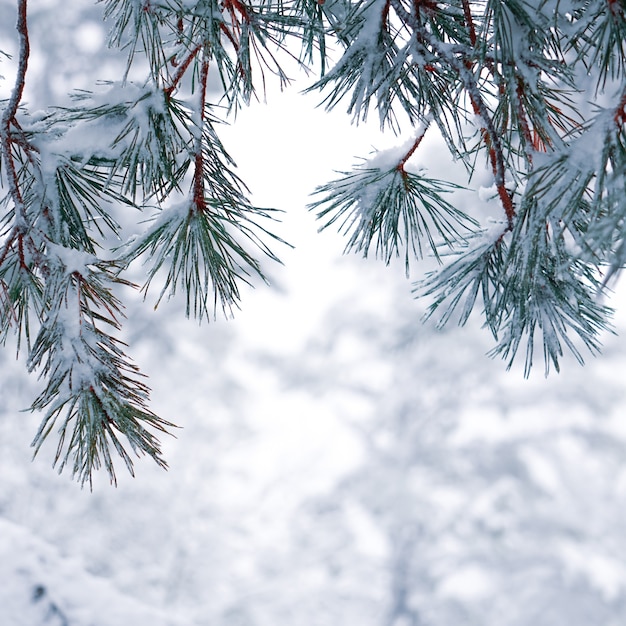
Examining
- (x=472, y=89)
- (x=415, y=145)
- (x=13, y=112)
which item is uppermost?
(x=415, y=145)

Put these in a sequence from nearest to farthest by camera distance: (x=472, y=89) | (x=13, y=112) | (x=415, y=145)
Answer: (x=472, y=89) < (x=13, y=112) < (x=415, y=145)

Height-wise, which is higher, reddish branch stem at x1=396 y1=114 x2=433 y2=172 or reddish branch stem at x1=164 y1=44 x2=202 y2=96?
reddish branch stem at x1=396 y1=114 x2=433 y2=172

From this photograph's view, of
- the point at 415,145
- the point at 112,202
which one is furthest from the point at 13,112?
the point at 415,145

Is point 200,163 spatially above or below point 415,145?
below

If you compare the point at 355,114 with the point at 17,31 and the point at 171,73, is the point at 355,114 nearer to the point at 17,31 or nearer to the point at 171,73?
the point at 171,73

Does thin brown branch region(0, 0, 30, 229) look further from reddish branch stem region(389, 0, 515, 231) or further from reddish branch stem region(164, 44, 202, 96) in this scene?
reddish branch stem region(389, 0, 515, 231)

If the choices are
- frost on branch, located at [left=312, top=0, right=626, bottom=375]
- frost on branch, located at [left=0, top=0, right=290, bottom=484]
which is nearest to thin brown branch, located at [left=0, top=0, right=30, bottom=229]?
frost on branch, located at [left=0, top=0, right=290, bottom=484]

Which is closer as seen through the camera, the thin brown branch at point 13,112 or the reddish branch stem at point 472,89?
the reddish branch stem at point 472,89

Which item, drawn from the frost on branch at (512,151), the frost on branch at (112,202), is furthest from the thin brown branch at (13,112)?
the frost on branch at (512,151)

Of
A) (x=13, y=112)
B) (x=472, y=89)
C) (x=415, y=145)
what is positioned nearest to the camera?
(x=472, y=89)

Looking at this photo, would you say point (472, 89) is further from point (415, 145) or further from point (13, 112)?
point (13, 112)

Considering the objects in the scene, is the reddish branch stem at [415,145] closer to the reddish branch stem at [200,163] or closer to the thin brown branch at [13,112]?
the reddish branch stem at [200,163]

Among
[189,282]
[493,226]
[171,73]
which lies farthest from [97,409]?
[493,226]

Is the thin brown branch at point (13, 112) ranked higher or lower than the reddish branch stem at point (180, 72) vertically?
lower
